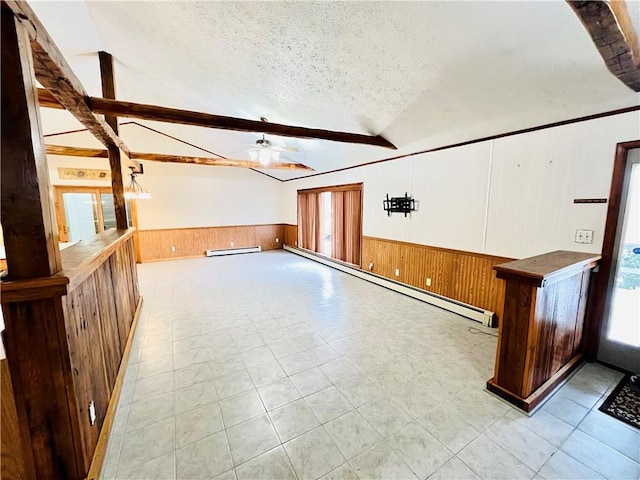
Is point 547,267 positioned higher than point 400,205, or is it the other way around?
point 400,205

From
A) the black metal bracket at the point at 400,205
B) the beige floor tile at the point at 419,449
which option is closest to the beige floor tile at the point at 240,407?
the beige floor tile at the point at 419,449

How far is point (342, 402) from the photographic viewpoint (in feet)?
6.94

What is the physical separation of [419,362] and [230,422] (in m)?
1.73

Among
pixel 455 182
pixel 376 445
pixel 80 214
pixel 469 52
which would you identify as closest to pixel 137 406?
pixel 376 445

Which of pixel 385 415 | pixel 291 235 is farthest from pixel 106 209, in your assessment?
pixel 385 415

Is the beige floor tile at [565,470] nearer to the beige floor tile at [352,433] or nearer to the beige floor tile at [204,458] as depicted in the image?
the beige floor tile at [352,433]

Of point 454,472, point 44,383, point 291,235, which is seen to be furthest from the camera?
point 291,235

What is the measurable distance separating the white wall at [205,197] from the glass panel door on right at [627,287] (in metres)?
7.90

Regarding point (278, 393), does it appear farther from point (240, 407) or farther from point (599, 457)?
point (599, 457)

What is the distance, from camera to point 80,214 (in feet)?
22.1

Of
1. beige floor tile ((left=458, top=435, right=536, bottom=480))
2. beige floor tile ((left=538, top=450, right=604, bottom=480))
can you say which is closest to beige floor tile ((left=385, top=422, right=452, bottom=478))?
beige floor tile ((left=458, top=435, right=536, bottom=480))

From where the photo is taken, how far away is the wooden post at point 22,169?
3.67 ft

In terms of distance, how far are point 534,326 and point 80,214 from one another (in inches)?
349

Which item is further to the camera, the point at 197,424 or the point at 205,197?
the point at 205,197
